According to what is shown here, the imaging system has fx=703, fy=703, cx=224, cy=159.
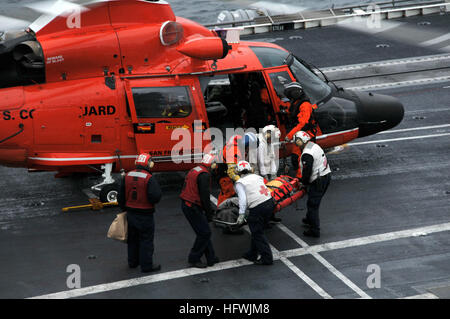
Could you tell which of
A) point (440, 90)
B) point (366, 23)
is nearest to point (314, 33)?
point (366, 23)

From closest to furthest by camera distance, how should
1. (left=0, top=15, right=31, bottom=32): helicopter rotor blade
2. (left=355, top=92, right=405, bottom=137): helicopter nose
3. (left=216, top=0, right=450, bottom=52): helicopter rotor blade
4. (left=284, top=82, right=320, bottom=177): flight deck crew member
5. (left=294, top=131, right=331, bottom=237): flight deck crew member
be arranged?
1. (left=294, top=131, right=331, bottom=237): flight deck crew member
2. (left=0, top=15, right=31, bottom=32): helicopter rotor blade
3. (left=284, top=82, right=320, bottom=177): flight deck crew member
4. (left=355, top=92, right=405, bottom=137): helicopter nose
5. (left=216, top=0, right=450, bottom=52): helicopter rotor blade

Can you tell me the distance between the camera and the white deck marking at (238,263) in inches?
407

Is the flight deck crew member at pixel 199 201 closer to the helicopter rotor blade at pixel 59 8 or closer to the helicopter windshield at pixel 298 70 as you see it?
the helicopter windshield at pixel 298 70

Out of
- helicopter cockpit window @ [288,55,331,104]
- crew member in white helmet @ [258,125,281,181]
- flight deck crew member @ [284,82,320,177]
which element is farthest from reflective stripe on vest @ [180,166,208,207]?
helicopter cockpit window @ [288,55,331,104]

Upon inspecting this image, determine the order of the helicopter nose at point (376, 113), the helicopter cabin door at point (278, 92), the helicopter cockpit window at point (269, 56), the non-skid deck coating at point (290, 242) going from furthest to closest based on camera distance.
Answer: the helicopter nose at point (376, 113)
the helicopter cockpit window at point (269, 56)
the helicopter cabin door at point (278, 92)
the non-skid deck coating at point (290, 242)

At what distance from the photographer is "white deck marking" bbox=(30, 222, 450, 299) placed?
1034 cm

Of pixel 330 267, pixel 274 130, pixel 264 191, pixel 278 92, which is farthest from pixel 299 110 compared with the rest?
pixel 330 267

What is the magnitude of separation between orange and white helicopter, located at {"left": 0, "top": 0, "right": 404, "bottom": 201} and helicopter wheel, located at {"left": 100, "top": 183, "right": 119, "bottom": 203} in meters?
0.05

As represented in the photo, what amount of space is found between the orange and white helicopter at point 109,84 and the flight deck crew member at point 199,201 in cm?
276

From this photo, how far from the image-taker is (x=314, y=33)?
84.4 ft

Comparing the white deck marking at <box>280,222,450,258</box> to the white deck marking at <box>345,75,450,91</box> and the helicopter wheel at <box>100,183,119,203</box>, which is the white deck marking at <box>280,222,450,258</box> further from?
the white deck marking at <box>345,75,450,91</box>

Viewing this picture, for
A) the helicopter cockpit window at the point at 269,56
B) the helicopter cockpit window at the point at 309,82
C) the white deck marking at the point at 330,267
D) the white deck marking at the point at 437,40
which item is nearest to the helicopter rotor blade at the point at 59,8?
the helicopter cockpit window at the point at 269,56
